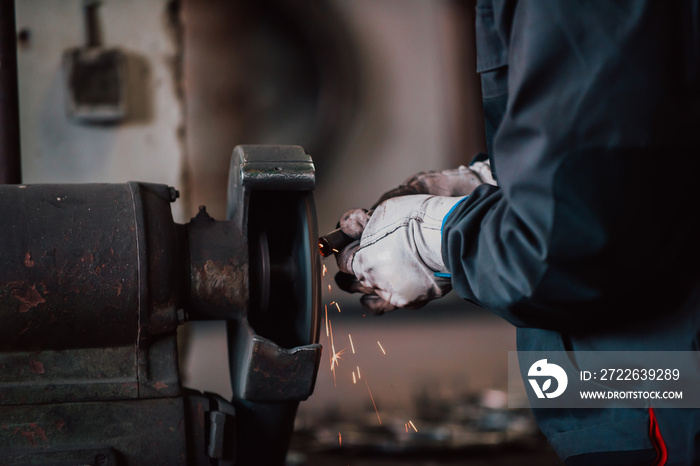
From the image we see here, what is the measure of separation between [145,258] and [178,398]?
0.25 m

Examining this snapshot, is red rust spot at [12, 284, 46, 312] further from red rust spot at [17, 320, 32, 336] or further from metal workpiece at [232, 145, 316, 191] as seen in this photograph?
metal workpiece at [232, 145, 316, 191]

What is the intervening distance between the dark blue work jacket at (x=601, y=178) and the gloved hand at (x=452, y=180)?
27.4 inches

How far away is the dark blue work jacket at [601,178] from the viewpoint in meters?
0.80

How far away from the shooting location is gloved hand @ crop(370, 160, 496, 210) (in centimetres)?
172

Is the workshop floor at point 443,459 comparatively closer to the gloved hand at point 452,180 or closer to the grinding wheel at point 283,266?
the gloved hand at point 452,180

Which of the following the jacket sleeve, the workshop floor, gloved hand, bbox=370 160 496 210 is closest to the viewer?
the jacket sleeve

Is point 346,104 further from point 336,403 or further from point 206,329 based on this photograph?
point 336,403

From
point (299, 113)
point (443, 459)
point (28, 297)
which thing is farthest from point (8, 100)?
point (443, 459)

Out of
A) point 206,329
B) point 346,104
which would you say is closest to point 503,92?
point 346,104

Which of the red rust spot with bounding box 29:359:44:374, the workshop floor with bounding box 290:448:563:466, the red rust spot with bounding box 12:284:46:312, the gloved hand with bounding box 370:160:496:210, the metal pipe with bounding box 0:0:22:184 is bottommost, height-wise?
the workshop floor with bounding box 290:448:563:466

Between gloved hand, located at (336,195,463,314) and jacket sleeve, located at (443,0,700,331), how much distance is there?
0.34 meters

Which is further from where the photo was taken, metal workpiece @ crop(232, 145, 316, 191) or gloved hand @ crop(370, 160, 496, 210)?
gloved hand @ crop(370, 160, 496, 210)

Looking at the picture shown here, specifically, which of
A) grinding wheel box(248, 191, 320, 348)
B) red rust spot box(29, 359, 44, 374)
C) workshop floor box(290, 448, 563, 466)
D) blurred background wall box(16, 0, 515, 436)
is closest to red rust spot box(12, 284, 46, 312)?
red rust spot box(29, 359, 44, 374)

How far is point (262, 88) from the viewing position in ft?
10.4
